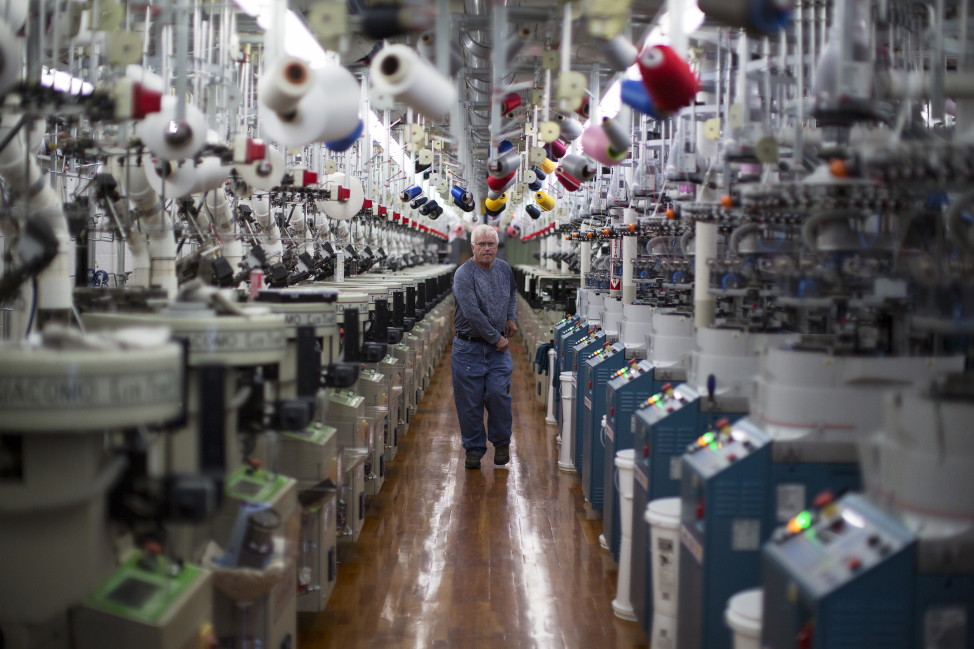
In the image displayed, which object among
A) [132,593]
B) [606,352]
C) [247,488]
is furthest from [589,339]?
[132,593]

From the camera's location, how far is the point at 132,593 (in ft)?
9.21

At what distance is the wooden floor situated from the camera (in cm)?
493

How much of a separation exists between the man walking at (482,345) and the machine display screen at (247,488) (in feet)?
15.4

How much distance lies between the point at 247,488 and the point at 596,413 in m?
3.61

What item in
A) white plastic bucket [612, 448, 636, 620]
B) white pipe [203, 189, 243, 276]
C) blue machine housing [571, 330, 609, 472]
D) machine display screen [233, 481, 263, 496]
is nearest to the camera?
machine display screen [233, 481, 263, 496]

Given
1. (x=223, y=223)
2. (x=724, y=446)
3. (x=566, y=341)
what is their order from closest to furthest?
(x=724, y=446) < (x=223, y=223) < (x=566, y=341)

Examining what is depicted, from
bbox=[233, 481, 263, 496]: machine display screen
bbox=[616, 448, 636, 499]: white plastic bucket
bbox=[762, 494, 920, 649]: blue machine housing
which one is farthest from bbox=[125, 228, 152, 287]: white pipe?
bbox=[762, 494, 920, 649]: blue machine housing

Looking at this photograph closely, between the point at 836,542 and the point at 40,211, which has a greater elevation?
the point at 40,211

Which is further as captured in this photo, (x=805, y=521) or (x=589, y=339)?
(x=589, y=339)

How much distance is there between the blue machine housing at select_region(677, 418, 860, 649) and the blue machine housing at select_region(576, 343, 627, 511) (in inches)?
121

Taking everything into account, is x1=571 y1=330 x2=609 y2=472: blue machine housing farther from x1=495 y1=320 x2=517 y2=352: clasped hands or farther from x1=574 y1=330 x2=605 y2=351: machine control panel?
x1=495 y1=320 x2=517 y2=352: clasped hands

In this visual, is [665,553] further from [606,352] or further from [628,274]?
[628,274]

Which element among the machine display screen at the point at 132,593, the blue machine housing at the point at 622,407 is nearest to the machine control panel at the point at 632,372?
the blue machine housing at the point at 622,407

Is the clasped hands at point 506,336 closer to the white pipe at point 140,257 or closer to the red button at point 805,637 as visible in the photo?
the white pipe at point 140,257
